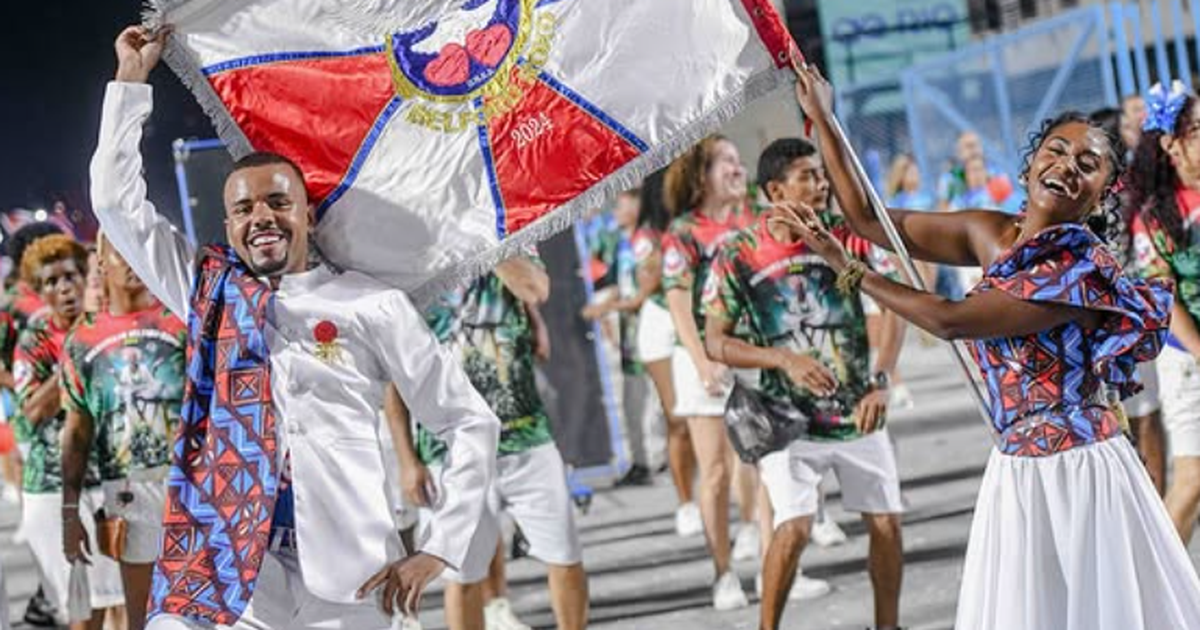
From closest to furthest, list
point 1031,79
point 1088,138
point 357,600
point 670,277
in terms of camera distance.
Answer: point 357,600, point 1088,138, point 670,277, point 1031,79

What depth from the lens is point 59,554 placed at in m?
7.53

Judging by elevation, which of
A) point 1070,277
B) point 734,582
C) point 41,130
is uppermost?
point 41,130

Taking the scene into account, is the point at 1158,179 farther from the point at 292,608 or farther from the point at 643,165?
the point at 292,608

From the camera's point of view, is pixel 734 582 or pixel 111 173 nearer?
pixel 111 173

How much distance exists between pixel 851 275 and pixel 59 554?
392cm

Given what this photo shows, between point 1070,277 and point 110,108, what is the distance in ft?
7.55

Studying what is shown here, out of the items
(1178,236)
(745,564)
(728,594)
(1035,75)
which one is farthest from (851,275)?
(1035,75)

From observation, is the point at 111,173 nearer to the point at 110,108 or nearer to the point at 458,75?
the point at 110,108

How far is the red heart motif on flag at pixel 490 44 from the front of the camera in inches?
195

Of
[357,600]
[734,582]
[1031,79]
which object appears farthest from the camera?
[1031,79]

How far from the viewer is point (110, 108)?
4555 millimetres

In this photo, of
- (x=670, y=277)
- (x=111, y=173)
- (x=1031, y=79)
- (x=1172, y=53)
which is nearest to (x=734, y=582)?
(x=670, y=277)

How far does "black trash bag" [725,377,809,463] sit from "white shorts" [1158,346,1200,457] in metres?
1.36

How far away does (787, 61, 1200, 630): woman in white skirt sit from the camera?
4.63m
